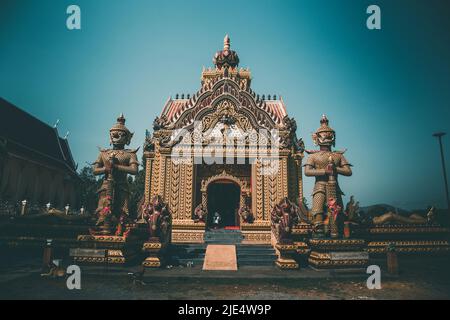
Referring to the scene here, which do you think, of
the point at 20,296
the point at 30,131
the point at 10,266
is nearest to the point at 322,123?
the point at 20,296

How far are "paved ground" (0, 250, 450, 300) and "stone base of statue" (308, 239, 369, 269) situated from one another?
54 cm

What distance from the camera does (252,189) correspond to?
1472cm

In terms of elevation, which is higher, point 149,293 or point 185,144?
point 185,144

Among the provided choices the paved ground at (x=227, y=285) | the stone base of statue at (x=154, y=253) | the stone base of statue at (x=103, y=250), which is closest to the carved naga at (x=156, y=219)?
the stone base of statue at (x=154, y=253)

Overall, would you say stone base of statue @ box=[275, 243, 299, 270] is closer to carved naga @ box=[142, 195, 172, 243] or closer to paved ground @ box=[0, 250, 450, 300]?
paved ground @ box=[0, 250, 450, 300]

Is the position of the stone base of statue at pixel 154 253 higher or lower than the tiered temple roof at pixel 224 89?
lower

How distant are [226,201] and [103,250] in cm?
953

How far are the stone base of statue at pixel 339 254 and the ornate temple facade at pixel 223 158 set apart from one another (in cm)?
514

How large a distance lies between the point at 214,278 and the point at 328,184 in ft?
17.5

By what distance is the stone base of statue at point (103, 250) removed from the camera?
27.7 feet

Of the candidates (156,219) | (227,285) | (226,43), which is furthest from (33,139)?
(227,285)

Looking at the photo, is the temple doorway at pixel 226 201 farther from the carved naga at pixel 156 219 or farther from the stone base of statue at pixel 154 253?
the stone base of statue at pixel 154 253

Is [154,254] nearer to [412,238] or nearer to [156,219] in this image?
[156,219]
